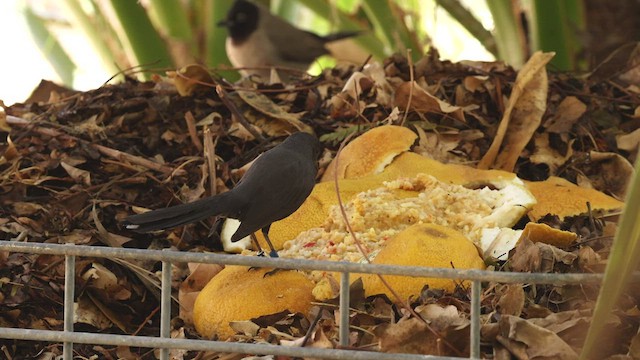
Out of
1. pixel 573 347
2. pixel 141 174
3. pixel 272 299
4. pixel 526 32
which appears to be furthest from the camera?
pixel 526 32

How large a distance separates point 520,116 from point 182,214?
43.9 inches

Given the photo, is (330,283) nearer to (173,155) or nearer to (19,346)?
(19,346)

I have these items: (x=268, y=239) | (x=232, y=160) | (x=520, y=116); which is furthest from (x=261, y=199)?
(x=520, y=116)

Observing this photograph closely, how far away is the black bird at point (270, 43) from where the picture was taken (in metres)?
4.93

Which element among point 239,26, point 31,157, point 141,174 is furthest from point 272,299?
point 239,26

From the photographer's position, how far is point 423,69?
2.83 meters

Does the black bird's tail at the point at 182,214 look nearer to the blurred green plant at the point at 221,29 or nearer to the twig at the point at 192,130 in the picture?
the twig at the point at 192,130

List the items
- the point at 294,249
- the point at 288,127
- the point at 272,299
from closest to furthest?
the point at 272,299 → the point at 294,249 → the point at 288,127

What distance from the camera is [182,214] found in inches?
72.1

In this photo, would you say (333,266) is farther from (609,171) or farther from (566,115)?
(566,115)

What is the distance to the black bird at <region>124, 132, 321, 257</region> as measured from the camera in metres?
1.83

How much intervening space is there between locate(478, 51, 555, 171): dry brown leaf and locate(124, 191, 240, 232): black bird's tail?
0.82m

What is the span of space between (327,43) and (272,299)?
10.3 feet

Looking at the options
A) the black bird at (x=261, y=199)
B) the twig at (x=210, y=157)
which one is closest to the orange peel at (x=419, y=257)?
the black bird at (x=261, y=199)
